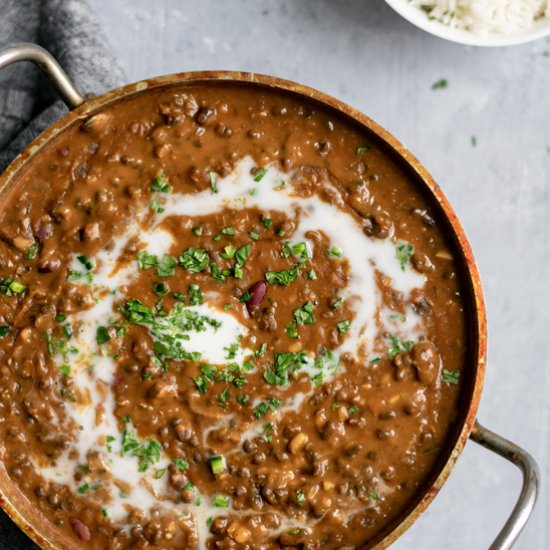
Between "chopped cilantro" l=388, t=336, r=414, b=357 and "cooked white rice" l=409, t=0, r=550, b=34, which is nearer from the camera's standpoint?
"chopped cilantro" l=388, t=336, r=414, b=357

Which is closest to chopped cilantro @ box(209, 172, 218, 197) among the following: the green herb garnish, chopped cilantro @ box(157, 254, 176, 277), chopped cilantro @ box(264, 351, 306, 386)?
the green herb garnish

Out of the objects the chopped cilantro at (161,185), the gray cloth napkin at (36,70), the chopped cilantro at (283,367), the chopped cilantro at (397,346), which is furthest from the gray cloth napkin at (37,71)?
the chopped cilantro at (397,346)

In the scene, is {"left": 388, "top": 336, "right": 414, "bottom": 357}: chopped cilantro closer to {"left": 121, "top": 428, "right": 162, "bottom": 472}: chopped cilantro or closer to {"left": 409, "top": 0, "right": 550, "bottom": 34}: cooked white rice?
{"left": 121, "top": 428, "right": 162, "bottom": 472}: chopped cilantro

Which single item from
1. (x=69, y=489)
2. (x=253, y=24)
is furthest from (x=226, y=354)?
(x=253, y=24)

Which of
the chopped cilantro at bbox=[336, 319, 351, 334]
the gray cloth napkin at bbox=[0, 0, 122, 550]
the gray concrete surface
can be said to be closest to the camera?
the chopped cilantro at bbox=[336, 319, 351, 334]

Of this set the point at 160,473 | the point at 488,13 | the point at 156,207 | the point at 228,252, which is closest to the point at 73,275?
the point at 156,207

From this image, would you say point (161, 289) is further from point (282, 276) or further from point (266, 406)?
point (266, 406)

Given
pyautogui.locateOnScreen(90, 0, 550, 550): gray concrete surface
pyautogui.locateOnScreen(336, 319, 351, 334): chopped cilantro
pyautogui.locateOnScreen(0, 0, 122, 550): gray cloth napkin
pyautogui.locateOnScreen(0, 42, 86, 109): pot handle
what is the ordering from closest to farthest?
pyautogui.locateOnScreen(0, 42, 86, 109): pot handle → pyautogui.locateOnScreen(336, 319, 351, 334): chopped cilantro → pyautogui.locateOnScreen(0, 0, 122, 550): gray cloth napkin → pyautogui.locateOnScreen(90, 0, 550, 550): gray concrete surface
